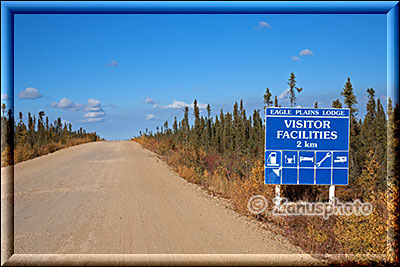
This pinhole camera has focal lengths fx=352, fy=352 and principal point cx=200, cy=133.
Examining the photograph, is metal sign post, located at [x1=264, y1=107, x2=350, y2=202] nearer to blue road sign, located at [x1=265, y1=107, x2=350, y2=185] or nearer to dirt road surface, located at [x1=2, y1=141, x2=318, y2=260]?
blue road sign, located at [x1=265, y1=107, x2=350, y2=185]

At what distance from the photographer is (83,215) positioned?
8.08 meters

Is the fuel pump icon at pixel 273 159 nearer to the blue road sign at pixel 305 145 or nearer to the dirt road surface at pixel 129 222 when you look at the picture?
the blue road sign at pixel 305 145

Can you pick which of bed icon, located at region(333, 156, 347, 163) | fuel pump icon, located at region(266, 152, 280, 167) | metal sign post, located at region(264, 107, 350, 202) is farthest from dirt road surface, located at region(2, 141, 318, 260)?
bed icon, located at region(333, 156, 347, 163)

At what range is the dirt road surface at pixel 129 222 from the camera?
6090 millimetres

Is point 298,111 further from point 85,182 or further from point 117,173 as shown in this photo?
point 117,173

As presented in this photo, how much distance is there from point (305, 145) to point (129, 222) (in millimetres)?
4374

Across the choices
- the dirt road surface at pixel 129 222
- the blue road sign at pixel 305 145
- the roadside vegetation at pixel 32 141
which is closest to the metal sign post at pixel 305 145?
the blue road sign at pixel 305 145

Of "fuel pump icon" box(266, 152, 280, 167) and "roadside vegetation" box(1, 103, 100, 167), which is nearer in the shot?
"fuel pump icon" box(266, 152, 280, 167)

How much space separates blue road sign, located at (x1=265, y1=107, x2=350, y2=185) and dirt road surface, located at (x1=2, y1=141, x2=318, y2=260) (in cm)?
158

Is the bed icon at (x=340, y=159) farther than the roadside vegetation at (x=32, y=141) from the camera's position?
No

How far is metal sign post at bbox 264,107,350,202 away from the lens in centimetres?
830

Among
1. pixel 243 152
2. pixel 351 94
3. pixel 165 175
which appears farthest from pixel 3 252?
→ pixel 243 152

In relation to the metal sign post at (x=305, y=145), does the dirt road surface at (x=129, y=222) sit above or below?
below

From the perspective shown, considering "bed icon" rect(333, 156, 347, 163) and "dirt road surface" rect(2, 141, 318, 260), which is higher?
"bed icon" rect(333, 156, 347, 163)
